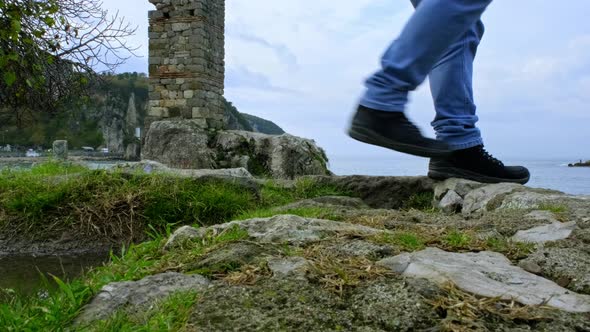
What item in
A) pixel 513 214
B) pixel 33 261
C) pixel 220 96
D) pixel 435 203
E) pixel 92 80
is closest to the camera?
pixel 513 214

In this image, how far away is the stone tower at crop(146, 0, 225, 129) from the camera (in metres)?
10.8

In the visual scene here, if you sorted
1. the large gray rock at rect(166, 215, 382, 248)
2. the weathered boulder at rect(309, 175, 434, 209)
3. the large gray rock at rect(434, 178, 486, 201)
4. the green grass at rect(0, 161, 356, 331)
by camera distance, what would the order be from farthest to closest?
the weathered boulder at rect(309, 175, 434, 209) → the green grass at rect(0, 161, 356, 331) → the large gray rock at rect(434, 178, 486, 201) → the large gray rock at rect(166, 215, 382, 248)

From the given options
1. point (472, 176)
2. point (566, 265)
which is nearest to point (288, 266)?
point (566, 265)

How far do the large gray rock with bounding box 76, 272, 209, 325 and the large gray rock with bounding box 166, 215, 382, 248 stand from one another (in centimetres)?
41

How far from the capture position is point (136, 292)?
4.55 ft

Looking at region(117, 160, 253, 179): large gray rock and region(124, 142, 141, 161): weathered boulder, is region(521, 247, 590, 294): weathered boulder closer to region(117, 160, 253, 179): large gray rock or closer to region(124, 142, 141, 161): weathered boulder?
region(117, 160, 253, 179): large gray rock

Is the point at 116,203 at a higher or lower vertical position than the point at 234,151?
lower

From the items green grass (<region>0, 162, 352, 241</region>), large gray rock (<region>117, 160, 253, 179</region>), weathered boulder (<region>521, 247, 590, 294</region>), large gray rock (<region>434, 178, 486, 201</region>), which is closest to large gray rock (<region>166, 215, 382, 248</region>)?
weathered boulder (<region>521, 247, 590, 294</region>)

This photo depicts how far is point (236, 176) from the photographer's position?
4762 mm

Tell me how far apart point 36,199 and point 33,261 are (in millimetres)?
889

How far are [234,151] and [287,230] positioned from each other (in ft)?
22.8

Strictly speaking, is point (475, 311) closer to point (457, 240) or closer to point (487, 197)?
point (457, 240)

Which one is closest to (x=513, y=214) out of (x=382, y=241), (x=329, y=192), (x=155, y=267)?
(x=382, y=241)

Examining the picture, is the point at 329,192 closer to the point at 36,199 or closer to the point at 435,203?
the point at 435,203
